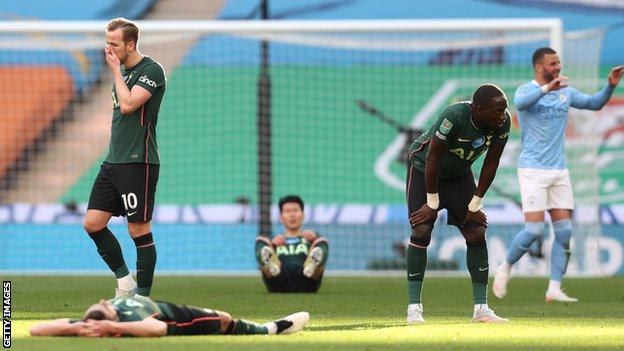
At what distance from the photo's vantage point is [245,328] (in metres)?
7.73

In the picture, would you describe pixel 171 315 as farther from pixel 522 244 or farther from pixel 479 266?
pixel 522 244

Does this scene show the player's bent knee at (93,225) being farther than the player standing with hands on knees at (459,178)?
Yes

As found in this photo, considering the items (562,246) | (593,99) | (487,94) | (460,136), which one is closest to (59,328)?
(460,136)

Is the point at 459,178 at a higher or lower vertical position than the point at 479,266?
higher

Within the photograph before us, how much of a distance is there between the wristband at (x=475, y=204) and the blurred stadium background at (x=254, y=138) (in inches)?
339

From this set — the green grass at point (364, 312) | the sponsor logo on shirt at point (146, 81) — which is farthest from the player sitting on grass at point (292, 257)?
the sponsor logo on shirt at point (146, 81)

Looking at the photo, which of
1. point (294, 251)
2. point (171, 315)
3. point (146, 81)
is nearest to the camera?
point (171, 315)

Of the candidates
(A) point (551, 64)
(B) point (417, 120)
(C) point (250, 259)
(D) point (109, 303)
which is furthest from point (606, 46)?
(D) point (109, 303)

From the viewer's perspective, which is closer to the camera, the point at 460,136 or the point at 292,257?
the point at 460,136

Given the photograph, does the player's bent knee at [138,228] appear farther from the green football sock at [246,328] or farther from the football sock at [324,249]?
the football sock at [324,249]

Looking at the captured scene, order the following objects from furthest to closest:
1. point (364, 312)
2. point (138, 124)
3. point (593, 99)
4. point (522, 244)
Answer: point (593, 99)
point (522, 244)
point (364, 312)
point (138, 124)

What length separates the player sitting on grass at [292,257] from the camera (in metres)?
12.4

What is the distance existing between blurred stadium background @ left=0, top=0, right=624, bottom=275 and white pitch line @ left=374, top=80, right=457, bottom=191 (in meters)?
0.02

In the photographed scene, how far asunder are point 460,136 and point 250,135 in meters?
10.5
